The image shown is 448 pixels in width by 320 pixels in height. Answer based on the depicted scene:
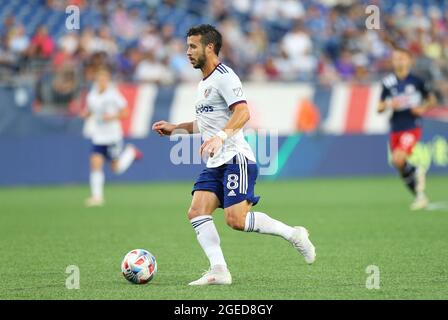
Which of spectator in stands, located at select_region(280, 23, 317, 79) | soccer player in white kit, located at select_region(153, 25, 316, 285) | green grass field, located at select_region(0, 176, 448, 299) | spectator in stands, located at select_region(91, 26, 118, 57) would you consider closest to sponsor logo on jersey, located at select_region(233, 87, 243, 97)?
soccer player in white kit, located at select_region(153, 25, 316, 285)

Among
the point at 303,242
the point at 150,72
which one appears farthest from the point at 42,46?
the point at 303,242

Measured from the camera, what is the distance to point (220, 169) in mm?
9422

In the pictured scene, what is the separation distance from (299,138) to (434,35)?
663cm

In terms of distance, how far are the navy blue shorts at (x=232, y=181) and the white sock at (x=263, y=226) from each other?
170 mm

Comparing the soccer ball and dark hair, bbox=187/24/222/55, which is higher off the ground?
dark hair, bbox=187/24/222/55

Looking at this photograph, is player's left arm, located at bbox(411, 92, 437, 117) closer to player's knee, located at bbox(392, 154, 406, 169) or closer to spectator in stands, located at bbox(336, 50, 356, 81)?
player's knee, located at bbox(392, 154, 406, 169)

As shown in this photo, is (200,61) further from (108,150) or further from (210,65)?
(108,150)

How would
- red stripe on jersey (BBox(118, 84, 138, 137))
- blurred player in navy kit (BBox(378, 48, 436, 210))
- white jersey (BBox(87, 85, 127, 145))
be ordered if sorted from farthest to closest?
red stripe on jersey (BBox(118, 84, 138, 137)) < white jersey (BBox(87, 85, 127, 145)) < blurred player in navy kit (BBox(378, 48, 436, 210))

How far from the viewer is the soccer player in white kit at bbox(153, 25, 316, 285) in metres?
9.20

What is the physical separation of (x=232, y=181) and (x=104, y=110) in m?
10.4

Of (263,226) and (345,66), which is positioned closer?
(263,226)

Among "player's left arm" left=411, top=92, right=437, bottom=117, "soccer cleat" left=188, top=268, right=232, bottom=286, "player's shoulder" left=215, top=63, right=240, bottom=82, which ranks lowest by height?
"soccer cleat" left=188, top=268, right=232, bottom=286

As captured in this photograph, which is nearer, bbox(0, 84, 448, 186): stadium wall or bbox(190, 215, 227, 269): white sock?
bbox(190, 215, 227, 269): white sock
